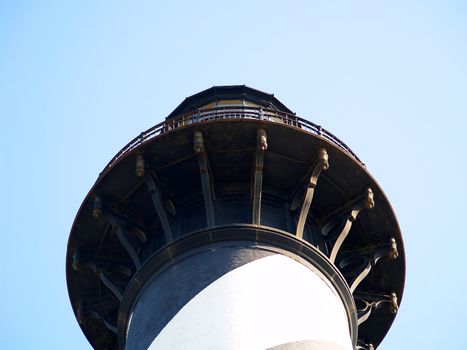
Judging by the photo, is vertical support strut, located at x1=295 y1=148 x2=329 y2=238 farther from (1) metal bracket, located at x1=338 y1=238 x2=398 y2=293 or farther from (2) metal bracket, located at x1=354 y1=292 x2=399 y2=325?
(2) metal bracket, located at x1=354 y1=292 x2=399 y2=325

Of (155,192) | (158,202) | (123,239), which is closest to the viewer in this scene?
(158,202)

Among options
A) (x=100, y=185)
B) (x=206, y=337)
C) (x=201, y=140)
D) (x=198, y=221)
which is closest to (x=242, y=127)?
(x=201, y=140)

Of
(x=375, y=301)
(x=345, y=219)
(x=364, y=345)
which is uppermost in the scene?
(x=345, y=219)

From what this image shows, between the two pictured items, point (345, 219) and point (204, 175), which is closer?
point (204, 175)

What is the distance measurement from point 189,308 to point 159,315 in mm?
869

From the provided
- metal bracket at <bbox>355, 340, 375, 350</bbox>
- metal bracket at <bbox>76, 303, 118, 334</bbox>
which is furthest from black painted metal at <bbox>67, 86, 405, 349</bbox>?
metal bracket at <bbox>355, 340, 375, 350</bbox>

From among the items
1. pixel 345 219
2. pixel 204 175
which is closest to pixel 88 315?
pixel 204 175

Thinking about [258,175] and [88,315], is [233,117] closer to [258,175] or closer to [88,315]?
[258,175]

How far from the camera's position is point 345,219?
77.9 feet

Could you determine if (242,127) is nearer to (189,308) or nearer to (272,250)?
(272,250)

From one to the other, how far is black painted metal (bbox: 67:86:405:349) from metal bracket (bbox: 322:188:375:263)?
0.03 m

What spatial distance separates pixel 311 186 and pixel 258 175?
1476mm

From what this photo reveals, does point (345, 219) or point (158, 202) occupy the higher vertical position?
point (158, 202)

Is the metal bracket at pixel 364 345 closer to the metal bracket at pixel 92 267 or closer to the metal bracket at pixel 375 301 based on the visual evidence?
the metal bracket at pixel 375 301
